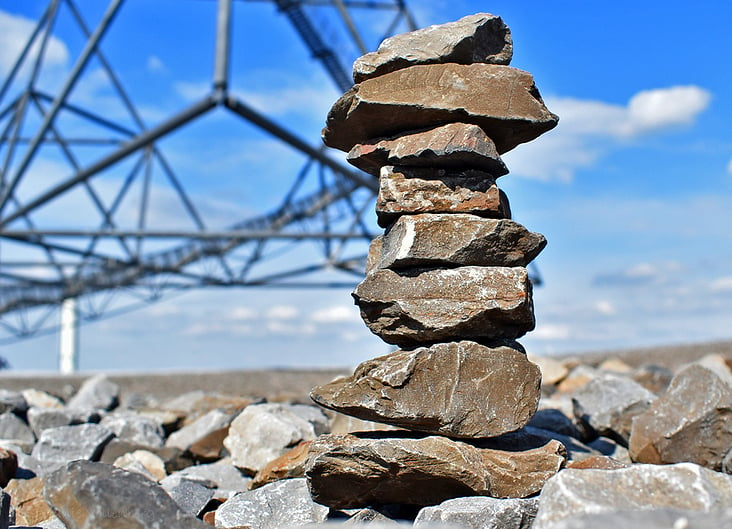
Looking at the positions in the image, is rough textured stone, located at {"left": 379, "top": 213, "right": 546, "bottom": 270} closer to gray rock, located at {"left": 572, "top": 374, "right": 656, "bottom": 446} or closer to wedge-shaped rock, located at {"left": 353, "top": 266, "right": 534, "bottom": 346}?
wedge-shaped rock, located at {"left": 353, "top": 266, "right": 534, "bottom": 346}

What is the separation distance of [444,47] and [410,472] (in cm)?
275

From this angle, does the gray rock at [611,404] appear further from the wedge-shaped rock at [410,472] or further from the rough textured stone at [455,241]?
the rough textured stone at [455,241]

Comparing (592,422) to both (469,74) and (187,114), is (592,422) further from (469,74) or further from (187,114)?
(187,114)

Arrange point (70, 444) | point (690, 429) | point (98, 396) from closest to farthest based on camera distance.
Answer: point (690, 429) → point (70, 444) → point (98, 396)

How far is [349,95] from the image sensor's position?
18.4ft

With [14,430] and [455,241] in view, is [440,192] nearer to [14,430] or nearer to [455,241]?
[455,241]

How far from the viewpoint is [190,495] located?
5656 mm

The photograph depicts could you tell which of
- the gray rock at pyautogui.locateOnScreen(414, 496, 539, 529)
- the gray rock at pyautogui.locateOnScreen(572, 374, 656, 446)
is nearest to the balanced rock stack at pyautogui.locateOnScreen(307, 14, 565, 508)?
the gray rock at pyautogui.locateOnScreen(414, 496, 539, 529)

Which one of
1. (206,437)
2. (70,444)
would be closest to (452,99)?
(206,437)

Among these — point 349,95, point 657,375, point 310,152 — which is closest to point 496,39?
point 349,95

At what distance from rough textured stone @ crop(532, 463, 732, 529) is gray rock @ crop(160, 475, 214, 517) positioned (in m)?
2.58

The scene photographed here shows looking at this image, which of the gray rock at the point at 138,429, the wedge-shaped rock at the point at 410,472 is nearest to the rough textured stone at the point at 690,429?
the wedge-shaped rock at the point at 410,472

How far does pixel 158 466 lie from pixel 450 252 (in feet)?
10.7

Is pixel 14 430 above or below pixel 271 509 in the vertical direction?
above
